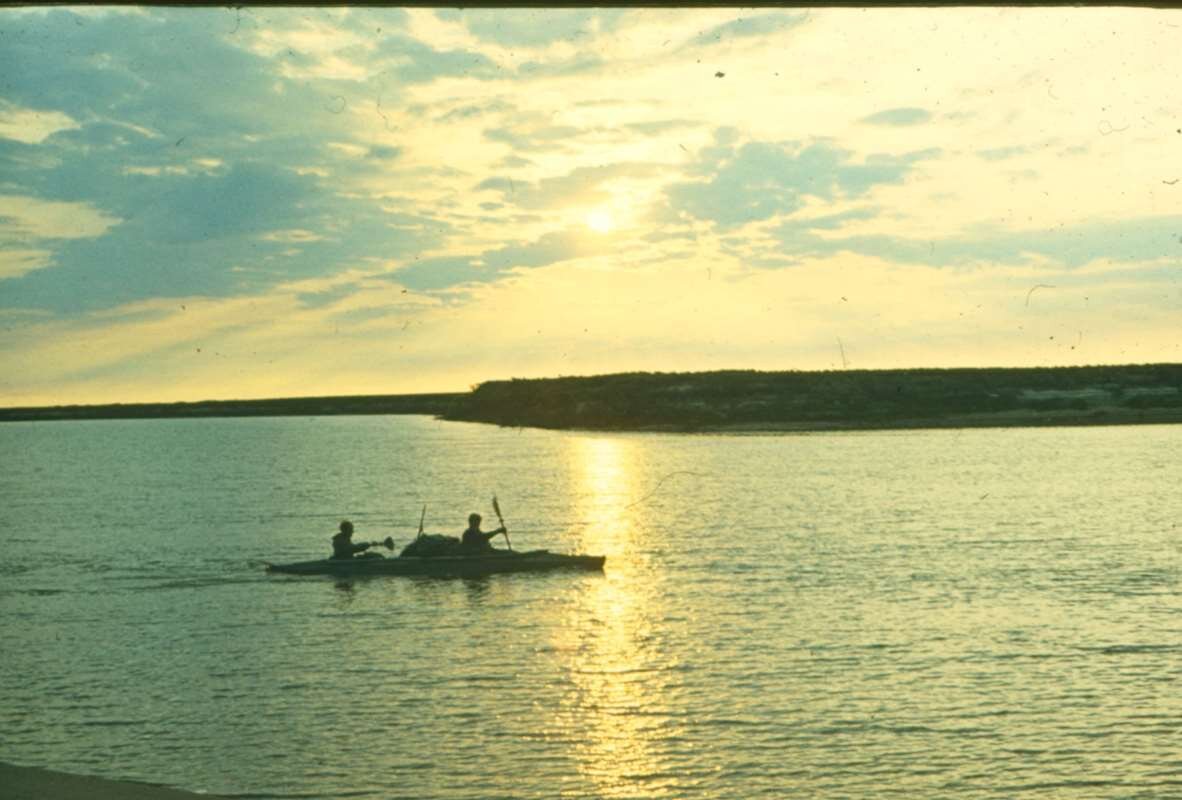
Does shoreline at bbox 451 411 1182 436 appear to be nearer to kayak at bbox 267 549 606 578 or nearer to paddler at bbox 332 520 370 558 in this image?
kayak at bbox 267 549 606 578

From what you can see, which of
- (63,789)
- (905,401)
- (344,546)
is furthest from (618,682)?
(905,401)

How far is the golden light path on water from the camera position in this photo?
1812cm

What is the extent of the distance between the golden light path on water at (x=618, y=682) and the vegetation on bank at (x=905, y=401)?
324 feet

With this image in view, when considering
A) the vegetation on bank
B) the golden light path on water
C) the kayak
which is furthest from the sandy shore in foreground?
the vegetation on bank

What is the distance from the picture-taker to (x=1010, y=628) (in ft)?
99.0

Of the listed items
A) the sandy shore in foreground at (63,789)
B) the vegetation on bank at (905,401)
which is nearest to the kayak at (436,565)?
the sandy shore in foreground at (63,789)

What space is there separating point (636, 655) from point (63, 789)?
19794 millimetres

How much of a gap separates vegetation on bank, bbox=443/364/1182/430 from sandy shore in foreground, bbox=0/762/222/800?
460 ft

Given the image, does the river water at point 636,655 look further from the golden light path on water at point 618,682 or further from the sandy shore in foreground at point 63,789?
the sandy shore in foreground at point 63,789

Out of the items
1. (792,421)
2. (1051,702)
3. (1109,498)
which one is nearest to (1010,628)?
(1051,702)

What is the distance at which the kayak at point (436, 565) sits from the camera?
127 ft

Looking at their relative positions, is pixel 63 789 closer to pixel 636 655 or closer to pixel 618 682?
pixel 618 682

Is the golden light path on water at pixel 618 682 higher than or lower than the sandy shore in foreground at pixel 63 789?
lower

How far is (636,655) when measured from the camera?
27.7 meters
